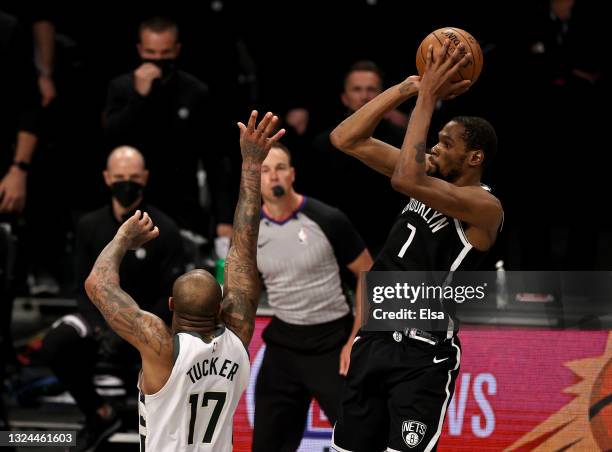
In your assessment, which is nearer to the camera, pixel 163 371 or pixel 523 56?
pixel 163 371

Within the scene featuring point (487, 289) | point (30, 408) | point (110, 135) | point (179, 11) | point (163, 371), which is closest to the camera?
point (163, 371)

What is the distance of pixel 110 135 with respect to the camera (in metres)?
8.56

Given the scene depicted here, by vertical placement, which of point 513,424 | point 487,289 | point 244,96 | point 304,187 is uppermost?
point 244,96

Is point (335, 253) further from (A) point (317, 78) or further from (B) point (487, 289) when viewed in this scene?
(A) point (317, 78)

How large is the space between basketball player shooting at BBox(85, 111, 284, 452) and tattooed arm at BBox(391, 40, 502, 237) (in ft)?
3.31

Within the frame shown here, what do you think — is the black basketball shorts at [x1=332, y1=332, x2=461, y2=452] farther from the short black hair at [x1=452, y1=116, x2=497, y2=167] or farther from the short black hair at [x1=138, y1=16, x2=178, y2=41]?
the short black hair at [x1=138, y1=16, x2=178, y2=41]

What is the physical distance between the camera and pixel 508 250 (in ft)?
29.6

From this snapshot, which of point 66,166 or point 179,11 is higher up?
point 179,11

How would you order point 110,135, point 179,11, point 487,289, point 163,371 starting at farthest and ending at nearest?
point 179,11 → point 110,135 → point 487,289 → point 163,371

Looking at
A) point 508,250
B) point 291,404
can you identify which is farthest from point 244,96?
point 291,404

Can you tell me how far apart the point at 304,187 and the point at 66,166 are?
7.50 ft

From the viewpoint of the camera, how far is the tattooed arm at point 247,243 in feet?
16.4

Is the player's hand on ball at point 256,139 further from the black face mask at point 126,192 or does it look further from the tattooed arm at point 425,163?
the black face mask at point 126,192

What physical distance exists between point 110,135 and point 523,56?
319 centimetres
